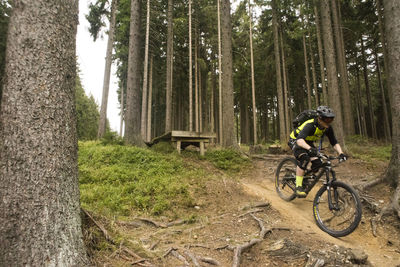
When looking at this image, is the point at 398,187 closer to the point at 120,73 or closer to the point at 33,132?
the point at 33,132

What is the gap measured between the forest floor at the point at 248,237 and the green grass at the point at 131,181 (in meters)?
0.56

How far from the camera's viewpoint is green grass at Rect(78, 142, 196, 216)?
5.20 m

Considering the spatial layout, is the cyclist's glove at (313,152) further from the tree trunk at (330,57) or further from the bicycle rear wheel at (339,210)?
the tree trunk at (330,57)

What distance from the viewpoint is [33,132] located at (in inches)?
92.7

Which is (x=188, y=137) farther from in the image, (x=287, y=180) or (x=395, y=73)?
(x=395, y=73)

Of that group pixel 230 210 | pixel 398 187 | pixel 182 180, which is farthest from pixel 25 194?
pixel 398 187

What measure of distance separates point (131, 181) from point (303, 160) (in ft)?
16.3

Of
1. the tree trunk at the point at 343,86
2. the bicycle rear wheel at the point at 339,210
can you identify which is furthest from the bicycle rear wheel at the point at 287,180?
the tree trunk at the point at 343,86

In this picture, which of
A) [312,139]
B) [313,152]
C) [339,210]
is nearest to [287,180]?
[312,139]

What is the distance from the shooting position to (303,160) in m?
5.66

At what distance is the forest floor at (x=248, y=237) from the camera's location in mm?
3184

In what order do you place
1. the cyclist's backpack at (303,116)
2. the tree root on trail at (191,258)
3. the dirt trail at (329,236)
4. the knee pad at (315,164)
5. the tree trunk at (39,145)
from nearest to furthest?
the tree trunk at (39,145)
the tree root on trail at (191,258)
the dirt trail at (329,236)
the knee pad at (315,164)
the cyclist's backpack at (303,116)

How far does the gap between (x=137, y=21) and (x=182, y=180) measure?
30.4ft

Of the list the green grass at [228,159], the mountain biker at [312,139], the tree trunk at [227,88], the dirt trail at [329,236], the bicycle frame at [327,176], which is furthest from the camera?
the tree trunk at [227,88]
